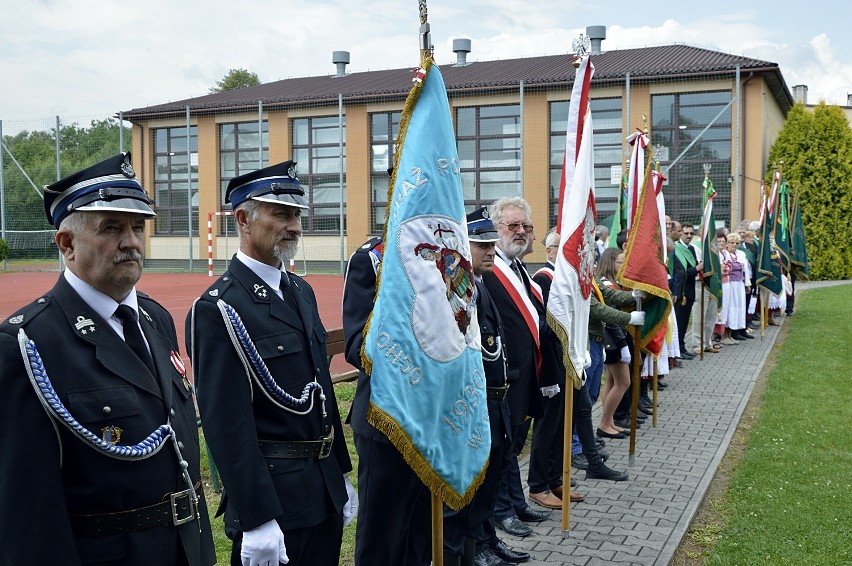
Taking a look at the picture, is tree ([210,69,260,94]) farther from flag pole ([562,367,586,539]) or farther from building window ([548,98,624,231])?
flag pole ([562,367,586,539])

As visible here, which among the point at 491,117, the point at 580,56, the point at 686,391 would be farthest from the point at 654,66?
the point at 580,56

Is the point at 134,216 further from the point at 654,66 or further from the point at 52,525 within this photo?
the point at 654,66

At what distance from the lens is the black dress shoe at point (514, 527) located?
18.4 ft

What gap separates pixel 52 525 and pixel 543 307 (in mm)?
4406

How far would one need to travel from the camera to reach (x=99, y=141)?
91.5ft

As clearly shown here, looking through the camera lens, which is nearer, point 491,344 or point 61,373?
point 61,373

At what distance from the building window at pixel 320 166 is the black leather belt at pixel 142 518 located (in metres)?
26.9

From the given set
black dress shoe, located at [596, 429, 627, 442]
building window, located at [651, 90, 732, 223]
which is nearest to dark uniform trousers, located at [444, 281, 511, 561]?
black dress shoe, located at [596, 429, 627, 442]

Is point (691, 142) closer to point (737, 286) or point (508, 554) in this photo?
point (737, 286)

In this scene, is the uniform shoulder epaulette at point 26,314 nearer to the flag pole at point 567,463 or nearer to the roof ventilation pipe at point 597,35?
the flag pole at point 567,463

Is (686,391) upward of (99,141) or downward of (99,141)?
downward

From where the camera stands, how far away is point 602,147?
1016 inches

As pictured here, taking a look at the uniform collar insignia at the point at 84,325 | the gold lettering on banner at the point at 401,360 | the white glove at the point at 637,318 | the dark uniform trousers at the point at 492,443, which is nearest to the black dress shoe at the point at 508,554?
the dark uniform trousers at the point at 492,443

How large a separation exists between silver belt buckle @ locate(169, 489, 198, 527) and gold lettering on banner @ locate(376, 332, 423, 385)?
1120 mm
